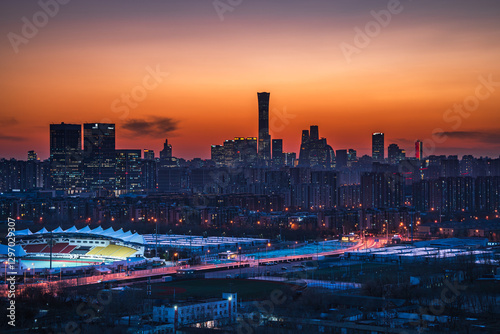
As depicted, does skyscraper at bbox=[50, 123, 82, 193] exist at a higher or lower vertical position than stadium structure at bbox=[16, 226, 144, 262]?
higher

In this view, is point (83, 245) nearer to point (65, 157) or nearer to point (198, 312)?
point (198, 312)

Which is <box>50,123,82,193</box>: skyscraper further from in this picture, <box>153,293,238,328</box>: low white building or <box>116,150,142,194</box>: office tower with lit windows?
<box>153,293,238,328</box>: low white building

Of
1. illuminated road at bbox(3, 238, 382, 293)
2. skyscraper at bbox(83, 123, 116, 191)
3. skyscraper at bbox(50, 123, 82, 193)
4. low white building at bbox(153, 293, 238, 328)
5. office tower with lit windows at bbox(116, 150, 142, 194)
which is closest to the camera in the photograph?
low white building at bbox(153, 293, 238, 328)

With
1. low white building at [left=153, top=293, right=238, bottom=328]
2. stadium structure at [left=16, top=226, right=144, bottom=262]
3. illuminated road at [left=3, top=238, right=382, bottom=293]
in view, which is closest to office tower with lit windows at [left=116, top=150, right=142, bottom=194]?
stadium structure at [left=16, top=226, right=144, bottom=262]

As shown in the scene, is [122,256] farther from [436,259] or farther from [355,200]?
[355,200]

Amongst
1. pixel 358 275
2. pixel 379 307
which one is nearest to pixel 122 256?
pixel 358 275
